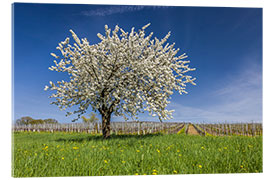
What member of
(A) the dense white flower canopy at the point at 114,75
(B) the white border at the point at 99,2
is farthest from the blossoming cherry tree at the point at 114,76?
(B) the white border at the point at 99,2

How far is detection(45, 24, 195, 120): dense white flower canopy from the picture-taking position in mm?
5918

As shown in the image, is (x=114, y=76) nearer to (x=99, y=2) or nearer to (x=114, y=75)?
(x=114, y=75)

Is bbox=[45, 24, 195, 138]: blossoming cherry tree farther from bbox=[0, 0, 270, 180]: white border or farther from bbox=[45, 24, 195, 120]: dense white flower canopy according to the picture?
bbox=[0, 0, 270, 180]: white border

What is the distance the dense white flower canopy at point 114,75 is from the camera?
19.4ft

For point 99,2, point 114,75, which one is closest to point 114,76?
point 114,75

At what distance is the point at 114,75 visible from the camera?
20.8 feet

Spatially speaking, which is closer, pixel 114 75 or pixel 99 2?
pixel 99 2

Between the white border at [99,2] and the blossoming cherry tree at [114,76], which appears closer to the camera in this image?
the white border at [99,2]

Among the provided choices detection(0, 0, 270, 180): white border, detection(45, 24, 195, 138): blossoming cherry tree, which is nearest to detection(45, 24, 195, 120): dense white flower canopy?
detection(45, 24, 195, 138): blossoming cherry tree

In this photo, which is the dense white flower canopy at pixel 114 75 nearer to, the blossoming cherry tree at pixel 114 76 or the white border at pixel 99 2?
the blossoming cherry tree at pixel 114 76
